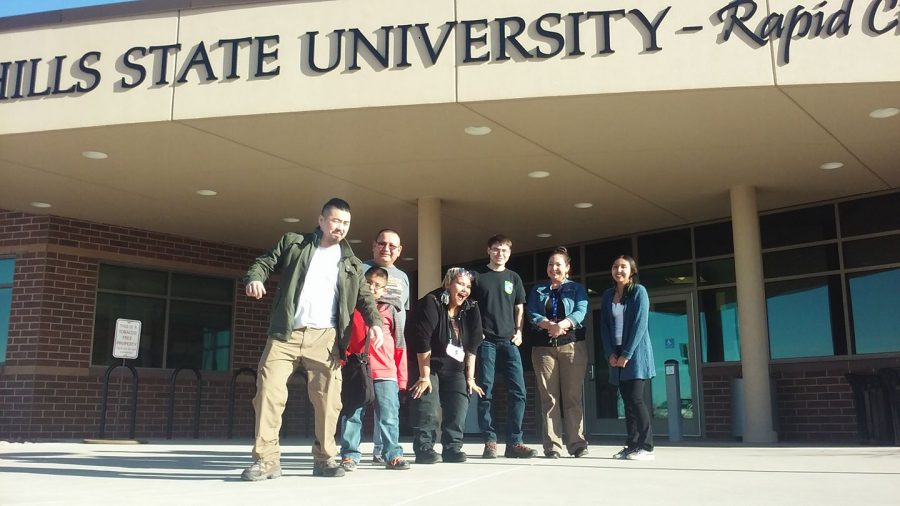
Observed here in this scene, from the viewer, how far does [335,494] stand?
458 cm

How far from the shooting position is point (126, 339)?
38.8ft

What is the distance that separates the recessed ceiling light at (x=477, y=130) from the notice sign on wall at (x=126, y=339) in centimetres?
579

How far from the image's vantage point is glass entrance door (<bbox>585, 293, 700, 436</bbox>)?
43.3 ft

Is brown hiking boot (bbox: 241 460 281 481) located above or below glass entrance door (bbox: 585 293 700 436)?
below

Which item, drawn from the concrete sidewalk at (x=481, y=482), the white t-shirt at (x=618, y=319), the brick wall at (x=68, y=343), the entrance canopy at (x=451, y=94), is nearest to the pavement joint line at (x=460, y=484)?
the concrete sidewalk at (x=481, y=482)

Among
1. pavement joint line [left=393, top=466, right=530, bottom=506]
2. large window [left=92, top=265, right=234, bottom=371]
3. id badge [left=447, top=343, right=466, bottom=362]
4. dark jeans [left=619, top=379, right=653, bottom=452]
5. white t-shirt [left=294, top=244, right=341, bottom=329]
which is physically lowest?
pavement joint line [left=393, top=466, right=530, bottom=506]

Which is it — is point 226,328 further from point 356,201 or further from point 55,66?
point 55,66

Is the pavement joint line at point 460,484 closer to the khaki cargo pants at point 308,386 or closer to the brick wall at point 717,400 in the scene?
the khaki cargo pants at point 308,386

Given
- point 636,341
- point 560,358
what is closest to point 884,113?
point 636,341

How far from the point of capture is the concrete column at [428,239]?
1177 cm

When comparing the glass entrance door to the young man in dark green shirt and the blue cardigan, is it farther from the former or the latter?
the young man in dark green shirt

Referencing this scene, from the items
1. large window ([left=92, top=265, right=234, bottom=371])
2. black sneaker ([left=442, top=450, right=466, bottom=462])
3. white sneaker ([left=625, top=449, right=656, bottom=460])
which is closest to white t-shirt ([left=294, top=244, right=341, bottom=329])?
black sneaker ([left=442, top=450, right=466, bottom=462])

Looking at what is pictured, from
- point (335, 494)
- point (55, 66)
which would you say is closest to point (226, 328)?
point (55, 66)

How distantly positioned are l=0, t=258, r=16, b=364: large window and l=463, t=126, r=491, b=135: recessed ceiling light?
8.14 m
